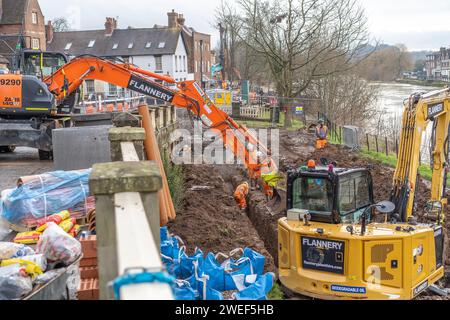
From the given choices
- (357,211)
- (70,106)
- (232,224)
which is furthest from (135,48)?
(357,211)

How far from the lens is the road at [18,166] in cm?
1289

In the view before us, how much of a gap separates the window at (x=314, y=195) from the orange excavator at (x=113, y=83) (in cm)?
614

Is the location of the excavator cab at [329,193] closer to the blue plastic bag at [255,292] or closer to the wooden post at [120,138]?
the blue plastic bag at [255,292]

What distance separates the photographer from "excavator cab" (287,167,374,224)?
8.59 m

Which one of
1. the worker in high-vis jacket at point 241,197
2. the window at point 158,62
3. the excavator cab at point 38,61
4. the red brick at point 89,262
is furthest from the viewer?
the window at point 158,62

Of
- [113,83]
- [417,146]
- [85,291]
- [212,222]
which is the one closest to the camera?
[85,291]

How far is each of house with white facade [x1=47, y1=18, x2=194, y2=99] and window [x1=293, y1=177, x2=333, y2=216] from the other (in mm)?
51070

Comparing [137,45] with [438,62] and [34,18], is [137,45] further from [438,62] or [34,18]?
[438,62]

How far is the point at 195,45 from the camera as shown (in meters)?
67.5

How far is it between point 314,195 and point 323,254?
1.02 metres

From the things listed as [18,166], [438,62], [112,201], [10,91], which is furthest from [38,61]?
[438,62]

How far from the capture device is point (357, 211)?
923 centimetres

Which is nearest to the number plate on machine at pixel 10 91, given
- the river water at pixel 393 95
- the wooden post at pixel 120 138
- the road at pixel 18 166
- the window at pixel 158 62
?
the road at pixel 18 166
